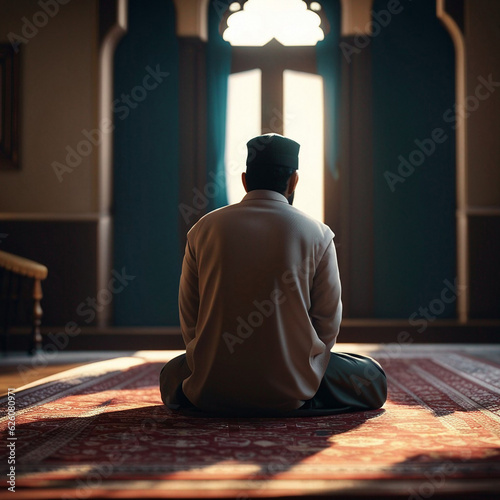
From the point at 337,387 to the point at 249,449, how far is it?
658mm

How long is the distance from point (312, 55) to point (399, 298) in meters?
2.47

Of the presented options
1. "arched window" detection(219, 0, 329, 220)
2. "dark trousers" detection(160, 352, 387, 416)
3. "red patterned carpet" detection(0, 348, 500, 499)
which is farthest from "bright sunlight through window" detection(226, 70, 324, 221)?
"dark trousers" detection(160, 352, 387, 416)

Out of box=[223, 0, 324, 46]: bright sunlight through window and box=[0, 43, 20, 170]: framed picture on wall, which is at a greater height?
box=[223, 0, 324, 46]: bright sunlight through window

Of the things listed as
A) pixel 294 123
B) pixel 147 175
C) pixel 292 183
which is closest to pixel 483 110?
pixel 294 123

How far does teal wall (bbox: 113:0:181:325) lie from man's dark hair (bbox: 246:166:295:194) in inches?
149

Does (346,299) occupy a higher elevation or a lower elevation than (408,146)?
lower

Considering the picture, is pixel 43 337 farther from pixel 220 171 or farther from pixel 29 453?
pixel 29 453

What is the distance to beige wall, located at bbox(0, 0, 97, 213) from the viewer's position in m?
5.60

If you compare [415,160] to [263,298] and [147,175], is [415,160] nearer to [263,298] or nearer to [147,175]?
[147,175]

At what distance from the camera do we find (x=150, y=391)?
117 inches

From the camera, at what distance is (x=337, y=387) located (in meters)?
2.32

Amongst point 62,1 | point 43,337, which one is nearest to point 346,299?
point 43,337

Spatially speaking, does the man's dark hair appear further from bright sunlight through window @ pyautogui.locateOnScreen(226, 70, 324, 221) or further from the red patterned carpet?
bright sunlight through window @ pyautogui.locateOnScreen(226, 70, 324, 221)

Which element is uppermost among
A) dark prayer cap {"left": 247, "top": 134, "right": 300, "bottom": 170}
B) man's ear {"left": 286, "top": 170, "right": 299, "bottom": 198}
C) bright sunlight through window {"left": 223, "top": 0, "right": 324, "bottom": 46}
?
bright sunlight through window {"left": 223, "top": 0, "right": 324, "bottom": 46}
